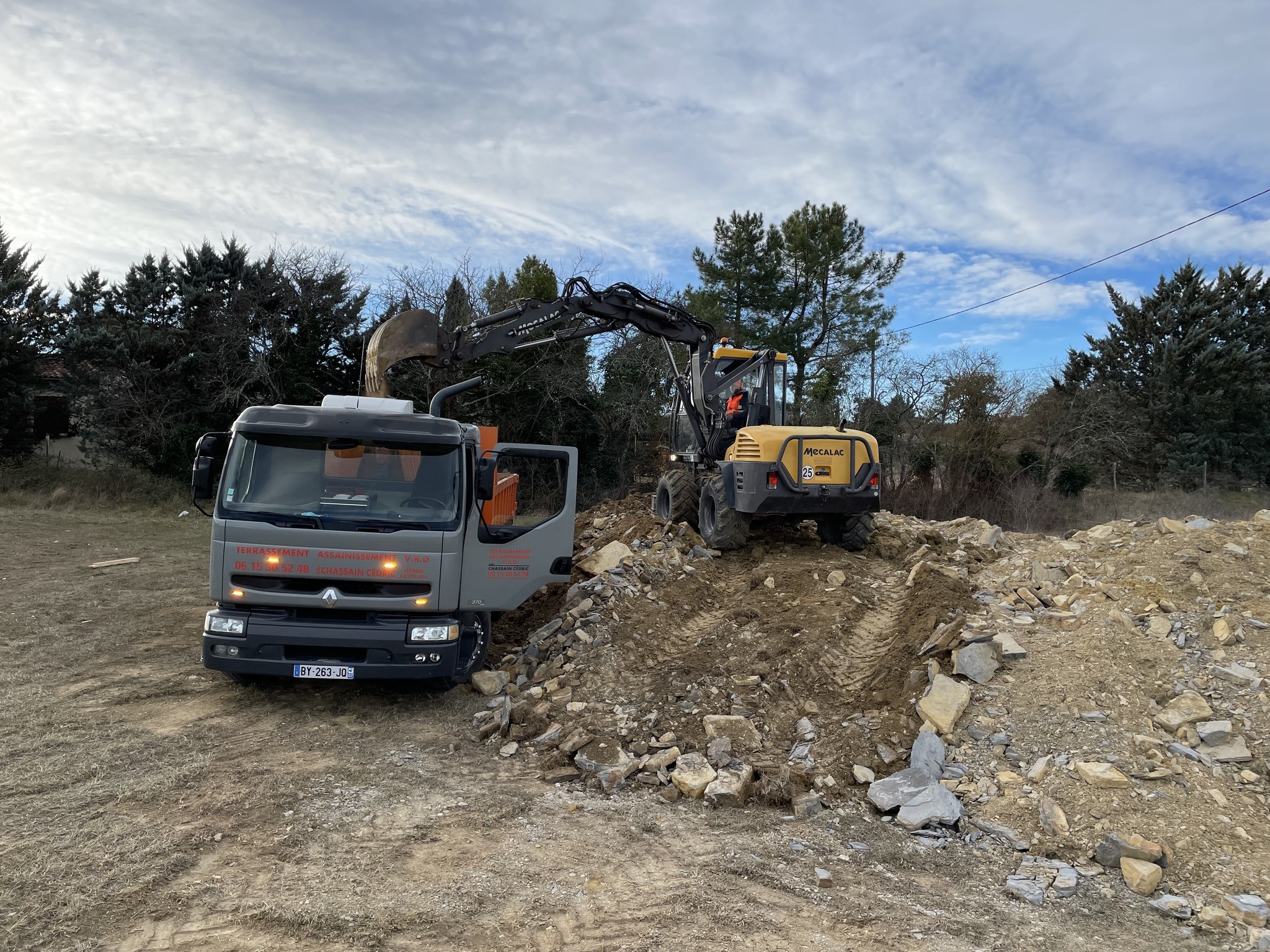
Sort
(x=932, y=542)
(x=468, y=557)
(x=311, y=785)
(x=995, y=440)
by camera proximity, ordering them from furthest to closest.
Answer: (x=995, y=440)
(x=932, y=542)
(x=468, y=557)
(x=311, y=785)

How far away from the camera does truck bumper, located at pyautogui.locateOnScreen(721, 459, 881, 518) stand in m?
9.26

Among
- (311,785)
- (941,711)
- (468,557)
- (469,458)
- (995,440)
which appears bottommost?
(311,785)

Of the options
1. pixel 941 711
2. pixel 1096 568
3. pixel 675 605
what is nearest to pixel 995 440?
pixel 1096 568

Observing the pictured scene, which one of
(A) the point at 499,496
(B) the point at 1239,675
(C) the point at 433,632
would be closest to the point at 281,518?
(C) the point at 433,632

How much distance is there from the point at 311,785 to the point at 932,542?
8.13 m

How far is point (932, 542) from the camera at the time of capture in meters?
10.3

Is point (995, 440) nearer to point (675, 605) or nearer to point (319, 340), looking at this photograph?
point (675, 605)

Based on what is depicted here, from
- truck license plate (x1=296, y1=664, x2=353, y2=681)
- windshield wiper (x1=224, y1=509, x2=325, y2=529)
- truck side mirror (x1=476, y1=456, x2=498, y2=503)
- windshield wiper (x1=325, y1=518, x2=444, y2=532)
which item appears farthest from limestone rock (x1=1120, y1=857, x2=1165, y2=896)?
windshield wiper (x1=224, y1=509, x2=325, y2=529)

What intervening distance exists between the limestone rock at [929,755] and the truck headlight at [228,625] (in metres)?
4.69

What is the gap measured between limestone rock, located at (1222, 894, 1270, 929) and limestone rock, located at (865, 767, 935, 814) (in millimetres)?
1467

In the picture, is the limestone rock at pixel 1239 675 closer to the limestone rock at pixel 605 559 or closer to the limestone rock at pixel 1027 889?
the limestone rock at pixel 1027 889

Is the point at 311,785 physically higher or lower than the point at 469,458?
lower

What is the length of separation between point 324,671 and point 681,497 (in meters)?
6.17

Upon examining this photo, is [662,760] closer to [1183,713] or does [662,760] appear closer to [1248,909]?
[1248,909]
